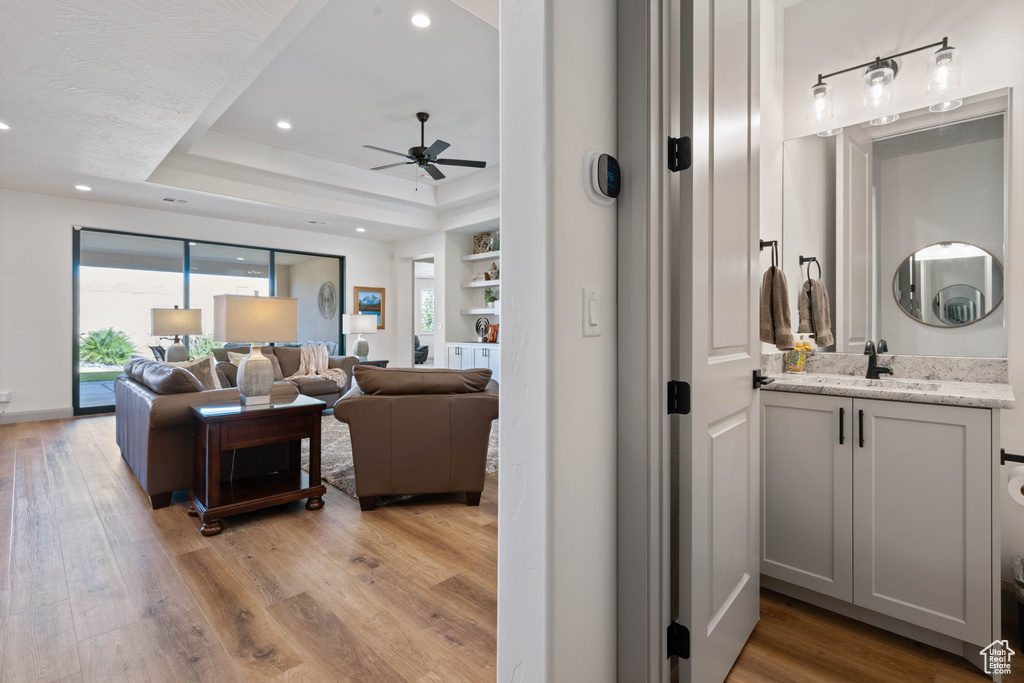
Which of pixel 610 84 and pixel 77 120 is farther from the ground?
pixel 77 120

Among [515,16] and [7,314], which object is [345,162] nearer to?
[7,314]

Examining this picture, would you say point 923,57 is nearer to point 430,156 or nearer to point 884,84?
point 884,84

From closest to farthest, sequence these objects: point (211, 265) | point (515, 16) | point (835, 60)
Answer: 1. point (515, 16)
2. point (835, 60)
3. point (211, 265)

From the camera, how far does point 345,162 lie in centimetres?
607

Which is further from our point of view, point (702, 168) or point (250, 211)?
point (250, 211)

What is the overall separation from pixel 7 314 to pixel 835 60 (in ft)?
25.8

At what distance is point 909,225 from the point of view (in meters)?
2.14

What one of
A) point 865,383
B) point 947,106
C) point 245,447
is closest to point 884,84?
point 947,106

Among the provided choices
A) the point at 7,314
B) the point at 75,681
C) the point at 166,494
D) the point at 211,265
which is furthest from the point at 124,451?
the point at 211,265

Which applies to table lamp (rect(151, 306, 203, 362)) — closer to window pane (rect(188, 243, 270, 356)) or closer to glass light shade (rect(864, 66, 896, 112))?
window pane (rect(188, 243, 270, 356))

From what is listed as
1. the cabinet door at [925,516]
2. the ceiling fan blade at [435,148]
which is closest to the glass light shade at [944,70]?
the cabinet door at [925,516]

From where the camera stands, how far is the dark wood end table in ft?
8.66

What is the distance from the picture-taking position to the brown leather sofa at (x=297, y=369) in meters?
5.54

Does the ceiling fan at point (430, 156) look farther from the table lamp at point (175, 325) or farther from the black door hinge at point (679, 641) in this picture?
the black door hinge at point (679, 641)
